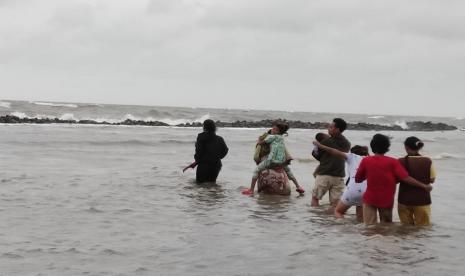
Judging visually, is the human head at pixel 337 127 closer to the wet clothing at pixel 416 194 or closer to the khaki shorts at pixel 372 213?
the wet clothing at pixel 416 194

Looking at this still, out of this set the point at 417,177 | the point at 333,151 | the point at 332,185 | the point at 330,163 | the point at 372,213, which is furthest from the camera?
the point at 332,185

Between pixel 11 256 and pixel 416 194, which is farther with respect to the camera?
pixel 416 194

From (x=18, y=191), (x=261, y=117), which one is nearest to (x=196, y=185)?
(x=18, y=191)

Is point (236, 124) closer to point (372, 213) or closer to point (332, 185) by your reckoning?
point (332, 185)

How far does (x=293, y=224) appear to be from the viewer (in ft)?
28.8

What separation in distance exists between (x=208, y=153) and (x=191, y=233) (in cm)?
535

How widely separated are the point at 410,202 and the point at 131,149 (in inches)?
692

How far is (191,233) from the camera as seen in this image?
7.91 meters

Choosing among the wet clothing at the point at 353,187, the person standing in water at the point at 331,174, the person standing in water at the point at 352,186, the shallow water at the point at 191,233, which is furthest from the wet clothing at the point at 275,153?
the wet clothing at the point at 353,187

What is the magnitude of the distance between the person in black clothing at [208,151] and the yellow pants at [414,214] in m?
5.55

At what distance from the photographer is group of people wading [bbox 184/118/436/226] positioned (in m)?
7.80

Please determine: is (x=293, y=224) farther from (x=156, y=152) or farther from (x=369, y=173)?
(x=156, y=152)

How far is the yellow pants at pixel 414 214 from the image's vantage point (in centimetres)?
819

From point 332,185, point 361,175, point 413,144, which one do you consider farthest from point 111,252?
point 332,185
